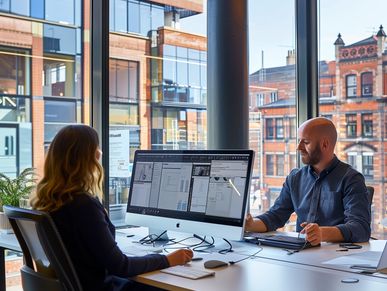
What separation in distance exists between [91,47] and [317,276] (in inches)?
85.4

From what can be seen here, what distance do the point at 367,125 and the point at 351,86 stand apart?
0.31 metres

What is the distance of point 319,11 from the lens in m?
3.91

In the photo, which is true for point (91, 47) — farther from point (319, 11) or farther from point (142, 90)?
point (319, 11)

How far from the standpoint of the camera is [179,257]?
1.99 meters

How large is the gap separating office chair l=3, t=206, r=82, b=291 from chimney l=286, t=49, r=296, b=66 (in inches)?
105

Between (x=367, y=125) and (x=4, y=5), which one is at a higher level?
(x=4, y=5)

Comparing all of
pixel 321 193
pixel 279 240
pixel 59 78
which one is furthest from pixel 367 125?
pixel 59 78

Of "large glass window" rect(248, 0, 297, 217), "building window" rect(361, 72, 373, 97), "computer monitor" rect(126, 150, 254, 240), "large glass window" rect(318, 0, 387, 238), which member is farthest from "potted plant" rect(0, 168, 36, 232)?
"building window" rect(361, 72, 373, 97)

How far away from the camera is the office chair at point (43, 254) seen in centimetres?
172

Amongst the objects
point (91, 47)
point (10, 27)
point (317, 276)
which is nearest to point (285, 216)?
point (317, 276)

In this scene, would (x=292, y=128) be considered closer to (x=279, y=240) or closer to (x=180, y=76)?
(x=180, y=76)

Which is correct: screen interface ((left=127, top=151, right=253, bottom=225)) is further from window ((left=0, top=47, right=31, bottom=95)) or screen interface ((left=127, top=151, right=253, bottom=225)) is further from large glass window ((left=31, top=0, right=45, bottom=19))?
large glass window ((left=31, top=0, right=45, bottom=19))

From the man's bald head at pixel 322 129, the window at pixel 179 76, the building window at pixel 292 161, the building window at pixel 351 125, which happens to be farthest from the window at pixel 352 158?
the window at pixel 179 76

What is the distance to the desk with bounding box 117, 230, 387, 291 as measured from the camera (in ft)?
5.47
